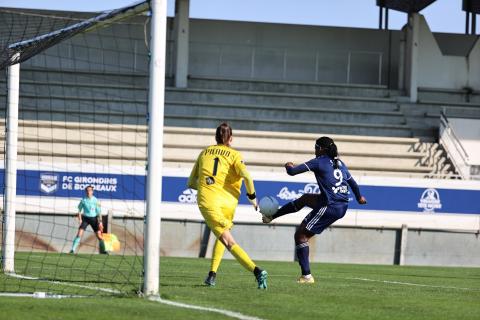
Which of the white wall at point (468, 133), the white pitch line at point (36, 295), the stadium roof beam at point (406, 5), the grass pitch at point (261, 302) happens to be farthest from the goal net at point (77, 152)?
the white wall at point (468, 133)

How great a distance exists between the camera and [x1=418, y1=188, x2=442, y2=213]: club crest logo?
1109 inches

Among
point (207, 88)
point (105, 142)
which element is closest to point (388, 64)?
point (207, 88)

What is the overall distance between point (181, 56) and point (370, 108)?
668cm

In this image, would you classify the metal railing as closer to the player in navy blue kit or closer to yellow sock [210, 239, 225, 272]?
the player in navy blue kit

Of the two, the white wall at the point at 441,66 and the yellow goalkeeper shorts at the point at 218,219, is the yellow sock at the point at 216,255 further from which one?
the white wall at the point at 441,66

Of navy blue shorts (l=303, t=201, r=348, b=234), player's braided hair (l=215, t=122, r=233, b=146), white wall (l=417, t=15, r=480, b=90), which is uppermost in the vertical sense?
white wall (l=417, t=15, r=480, b=90)

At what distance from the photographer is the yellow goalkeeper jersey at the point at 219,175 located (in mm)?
11492

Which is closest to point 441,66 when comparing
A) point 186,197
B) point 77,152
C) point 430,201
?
point 430,201

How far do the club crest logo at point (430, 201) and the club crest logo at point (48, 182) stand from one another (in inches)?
395

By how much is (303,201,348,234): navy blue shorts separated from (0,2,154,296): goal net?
273cm

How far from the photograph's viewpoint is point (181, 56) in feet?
110

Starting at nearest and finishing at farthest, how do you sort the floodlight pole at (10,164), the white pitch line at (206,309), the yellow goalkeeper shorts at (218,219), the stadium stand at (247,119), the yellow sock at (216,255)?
the white pitch line at (206,309) < the yellow goalkeeper shorts at (218,219) < the yellow sock at (216,255) < the floodlight pole at (10,164) < the stadium stand at (247,119)

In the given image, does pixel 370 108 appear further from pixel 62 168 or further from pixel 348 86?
pixel 62 168

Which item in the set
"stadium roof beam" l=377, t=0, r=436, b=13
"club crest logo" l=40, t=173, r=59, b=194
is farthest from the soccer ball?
"stadium roof beam" l=377, t=0, r=436, b=13
